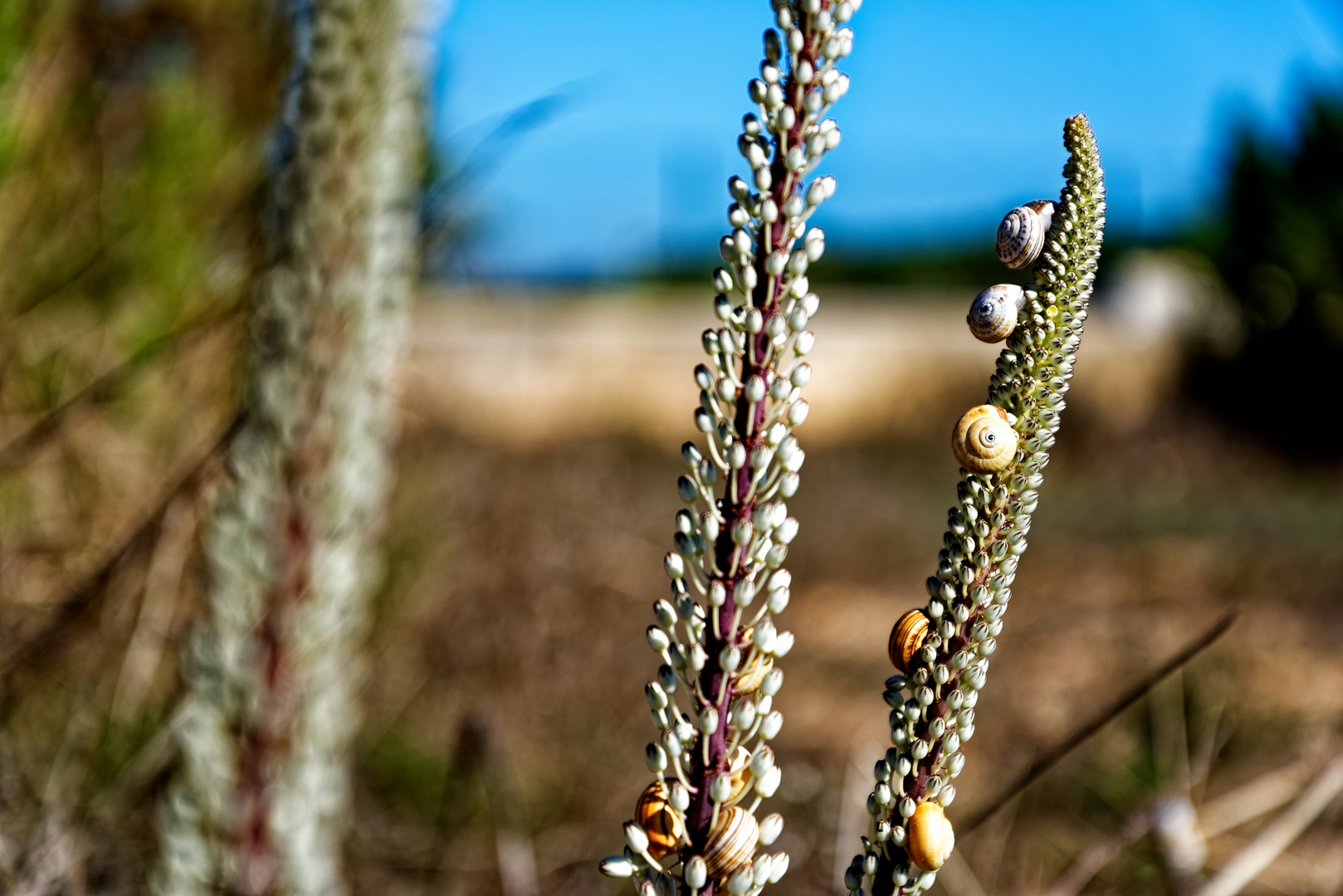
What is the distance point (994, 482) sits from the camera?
46cm

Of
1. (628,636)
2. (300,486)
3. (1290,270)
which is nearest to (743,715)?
(300,486)

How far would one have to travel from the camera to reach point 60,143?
231 cm

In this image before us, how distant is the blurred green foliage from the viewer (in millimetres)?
10625

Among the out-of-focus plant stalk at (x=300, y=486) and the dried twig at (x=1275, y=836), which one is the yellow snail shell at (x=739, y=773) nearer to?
the out-of-focus plant stalk at (x=300, y=486)

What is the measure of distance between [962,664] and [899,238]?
19.7 metres

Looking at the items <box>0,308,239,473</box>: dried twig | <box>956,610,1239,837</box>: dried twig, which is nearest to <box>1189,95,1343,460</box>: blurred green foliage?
<box>956,610,1239,837</box>: dried twig

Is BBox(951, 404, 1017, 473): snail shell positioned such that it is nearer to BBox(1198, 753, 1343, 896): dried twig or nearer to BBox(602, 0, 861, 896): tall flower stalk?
BBox(602, 0, 861, 896): tall flower stalk

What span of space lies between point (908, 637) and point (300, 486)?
0.42 m

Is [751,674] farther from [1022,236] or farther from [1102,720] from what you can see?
[1102,720]

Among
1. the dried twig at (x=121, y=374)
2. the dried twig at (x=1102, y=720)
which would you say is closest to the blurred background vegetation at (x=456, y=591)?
the dried twig at (x=121, y=374)

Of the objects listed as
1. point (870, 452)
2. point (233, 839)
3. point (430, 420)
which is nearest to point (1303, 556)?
point (870, 452)

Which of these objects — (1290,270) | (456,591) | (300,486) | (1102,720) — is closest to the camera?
(300,486)

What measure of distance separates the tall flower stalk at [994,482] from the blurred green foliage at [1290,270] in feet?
38.0

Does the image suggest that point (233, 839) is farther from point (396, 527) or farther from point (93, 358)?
point (396, 527)
